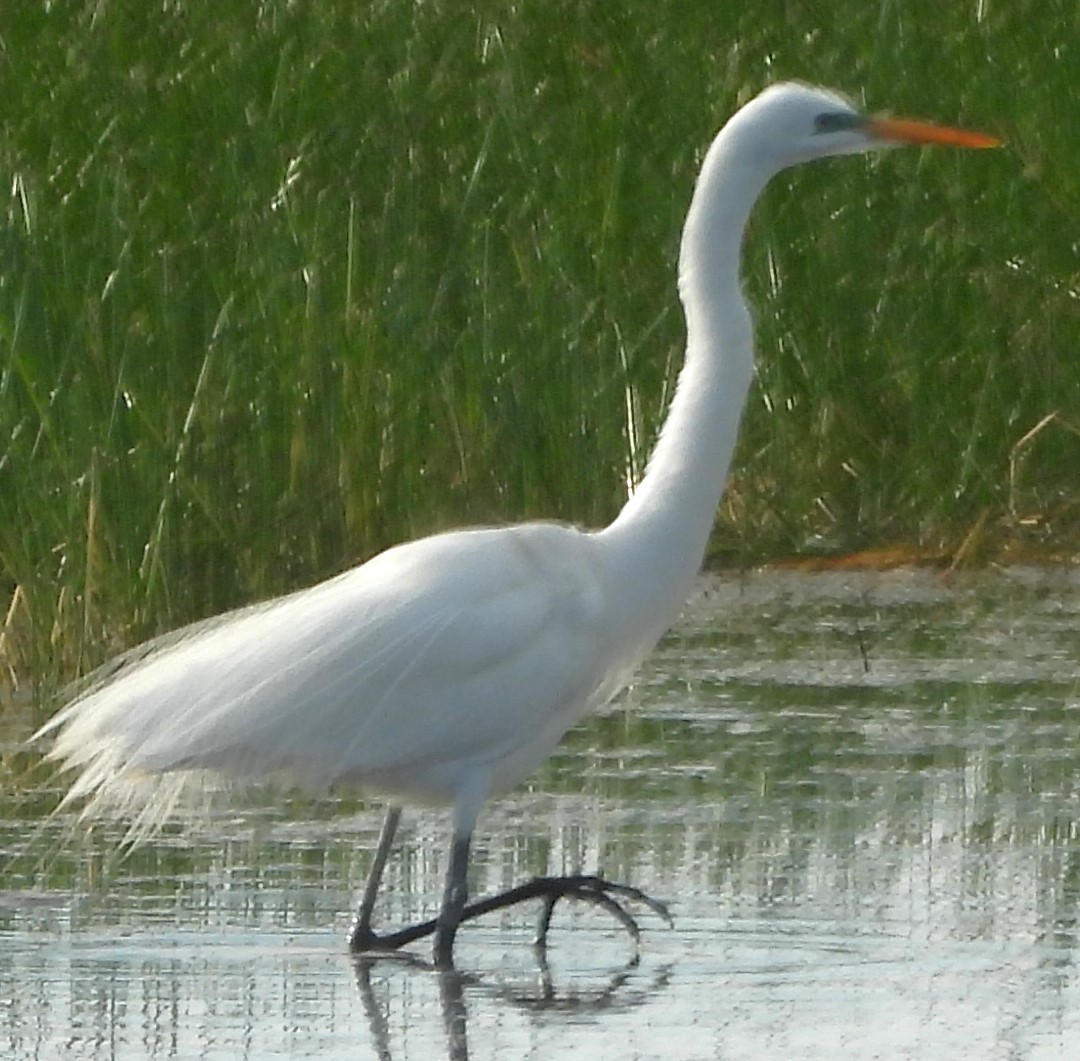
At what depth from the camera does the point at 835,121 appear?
16.3 feet

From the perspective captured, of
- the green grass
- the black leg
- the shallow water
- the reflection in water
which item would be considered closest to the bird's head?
the shallow water

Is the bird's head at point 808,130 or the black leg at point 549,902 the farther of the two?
the bird's head at point 808,130

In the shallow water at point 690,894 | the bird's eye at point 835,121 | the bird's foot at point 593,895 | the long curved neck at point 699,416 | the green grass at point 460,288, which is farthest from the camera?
the green grass at point 460,288

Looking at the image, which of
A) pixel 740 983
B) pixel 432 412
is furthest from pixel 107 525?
pixel 740 983

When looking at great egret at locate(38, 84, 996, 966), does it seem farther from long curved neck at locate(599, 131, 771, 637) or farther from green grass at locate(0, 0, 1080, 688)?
green grass at locate(0, 0, 1080, 688)

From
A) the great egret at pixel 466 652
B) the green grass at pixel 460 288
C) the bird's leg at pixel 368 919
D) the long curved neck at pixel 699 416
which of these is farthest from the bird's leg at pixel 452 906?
the green grass at pixel 460 288

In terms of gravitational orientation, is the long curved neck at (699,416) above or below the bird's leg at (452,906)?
above

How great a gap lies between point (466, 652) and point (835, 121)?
1145 millimetres

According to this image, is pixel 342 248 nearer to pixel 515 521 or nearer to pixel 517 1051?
pixel 515 521

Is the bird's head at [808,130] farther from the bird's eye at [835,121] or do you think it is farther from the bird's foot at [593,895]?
the bird's foot at [593,895]

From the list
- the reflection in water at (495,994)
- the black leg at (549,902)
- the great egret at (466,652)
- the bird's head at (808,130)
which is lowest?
the reflection in water at (495,994)

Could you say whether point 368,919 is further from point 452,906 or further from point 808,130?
point 808,130

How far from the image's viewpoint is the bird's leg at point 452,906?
14.7 ft

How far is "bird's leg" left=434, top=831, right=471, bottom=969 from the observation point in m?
4.49
